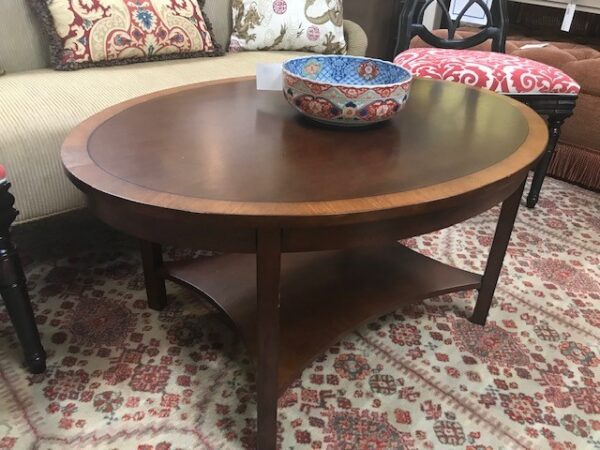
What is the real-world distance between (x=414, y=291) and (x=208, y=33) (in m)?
1.22

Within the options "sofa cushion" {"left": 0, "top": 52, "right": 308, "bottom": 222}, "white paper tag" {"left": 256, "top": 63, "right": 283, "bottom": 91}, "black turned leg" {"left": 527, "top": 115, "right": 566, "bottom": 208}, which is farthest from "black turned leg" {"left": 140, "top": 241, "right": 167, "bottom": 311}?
"black turned leg" {"left": 527, "top": 115, "right": 566, "bottom": 208}

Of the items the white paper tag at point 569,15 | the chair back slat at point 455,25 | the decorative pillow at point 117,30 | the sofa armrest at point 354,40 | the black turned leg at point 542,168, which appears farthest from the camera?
the white paper tag at point 569,15

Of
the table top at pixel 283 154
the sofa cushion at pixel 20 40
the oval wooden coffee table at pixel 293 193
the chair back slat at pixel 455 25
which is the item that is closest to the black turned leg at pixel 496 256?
the oval wooden coffee table at pixel 293 193

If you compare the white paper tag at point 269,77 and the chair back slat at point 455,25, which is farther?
the chair back slat at point 455,25

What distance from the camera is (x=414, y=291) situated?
1.16 metres

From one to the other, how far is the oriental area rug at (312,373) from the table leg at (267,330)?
0.08m

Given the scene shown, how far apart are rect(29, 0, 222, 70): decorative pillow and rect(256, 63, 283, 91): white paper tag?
65cm

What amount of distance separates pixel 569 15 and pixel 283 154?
224 centimetres

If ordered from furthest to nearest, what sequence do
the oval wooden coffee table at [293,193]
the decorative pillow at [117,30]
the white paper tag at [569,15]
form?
the white paper tag at [569,15], the decorative pillow at [117,30], the oval wooden coffee table at [293,193]

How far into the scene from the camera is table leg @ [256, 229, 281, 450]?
707 mm

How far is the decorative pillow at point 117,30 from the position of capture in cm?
154

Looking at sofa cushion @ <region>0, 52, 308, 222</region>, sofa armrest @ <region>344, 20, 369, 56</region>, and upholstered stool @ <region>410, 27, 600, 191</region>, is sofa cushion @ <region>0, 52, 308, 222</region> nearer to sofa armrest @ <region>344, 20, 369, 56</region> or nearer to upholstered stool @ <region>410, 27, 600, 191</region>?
sofa armrest @ <region>344, 20, 369, 56</region>

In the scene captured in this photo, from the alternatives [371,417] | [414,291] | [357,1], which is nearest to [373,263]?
[414,291]

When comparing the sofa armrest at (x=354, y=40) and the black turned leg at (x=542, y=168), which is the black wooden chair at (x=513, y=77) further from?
the sofa armrest at (x=354, y=40)
